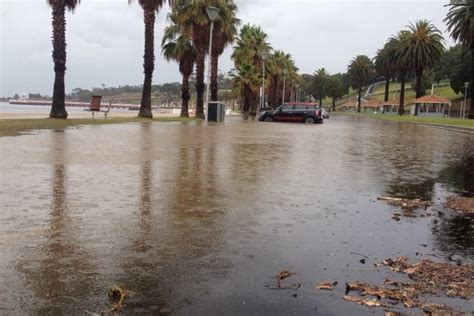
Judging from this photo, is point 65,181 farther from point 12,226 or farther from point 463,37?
point 463,37

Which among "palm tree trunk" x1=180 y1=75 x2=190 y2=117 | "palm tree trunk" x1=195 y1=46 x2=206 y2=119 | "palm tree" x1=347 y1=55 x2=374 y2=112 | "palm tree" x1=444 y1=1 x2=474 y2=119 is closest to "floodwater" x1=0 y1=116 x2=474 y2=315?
"palm tree trunk" x1=195 y1=46 x2=206 y2=119

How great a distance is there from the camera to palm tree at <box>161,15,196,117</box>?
42.6 meters

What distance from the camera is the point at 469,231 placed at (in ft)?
18.2

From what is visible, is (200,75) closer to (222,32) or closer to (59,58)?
(222,32)

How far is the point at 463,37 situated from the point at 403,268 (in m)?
55.0

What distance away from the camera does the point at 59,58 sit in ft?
81.9

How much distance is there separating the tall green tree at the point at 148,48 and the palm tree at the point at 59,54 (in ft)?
20.5

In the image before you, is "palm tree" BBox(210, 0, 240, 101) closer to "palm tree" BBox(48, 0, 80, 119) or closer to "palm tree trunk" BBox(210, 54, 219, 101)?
"palm tree trunk" BBox(210, 54, 219, 101)

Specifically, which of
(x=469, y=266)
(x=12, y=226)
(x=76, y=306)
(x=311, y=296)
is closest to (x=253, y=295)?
Result: (x=311, y=296)

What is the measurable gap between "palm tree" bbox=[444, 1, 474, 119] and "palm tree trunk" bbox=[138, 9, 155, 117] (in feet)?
112

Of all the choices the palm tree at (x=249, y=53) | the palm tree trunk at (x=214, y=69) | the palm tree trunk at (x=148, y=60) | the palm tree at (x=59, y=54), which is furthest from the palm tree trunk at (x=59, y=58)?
the palm tree at (x=249, y=53)

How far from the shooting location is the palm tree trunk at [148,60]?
31.0m

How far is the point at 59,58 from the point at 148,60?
7620mm

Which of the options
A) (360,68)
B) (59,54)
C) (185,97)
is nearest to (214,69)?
(185,97)
